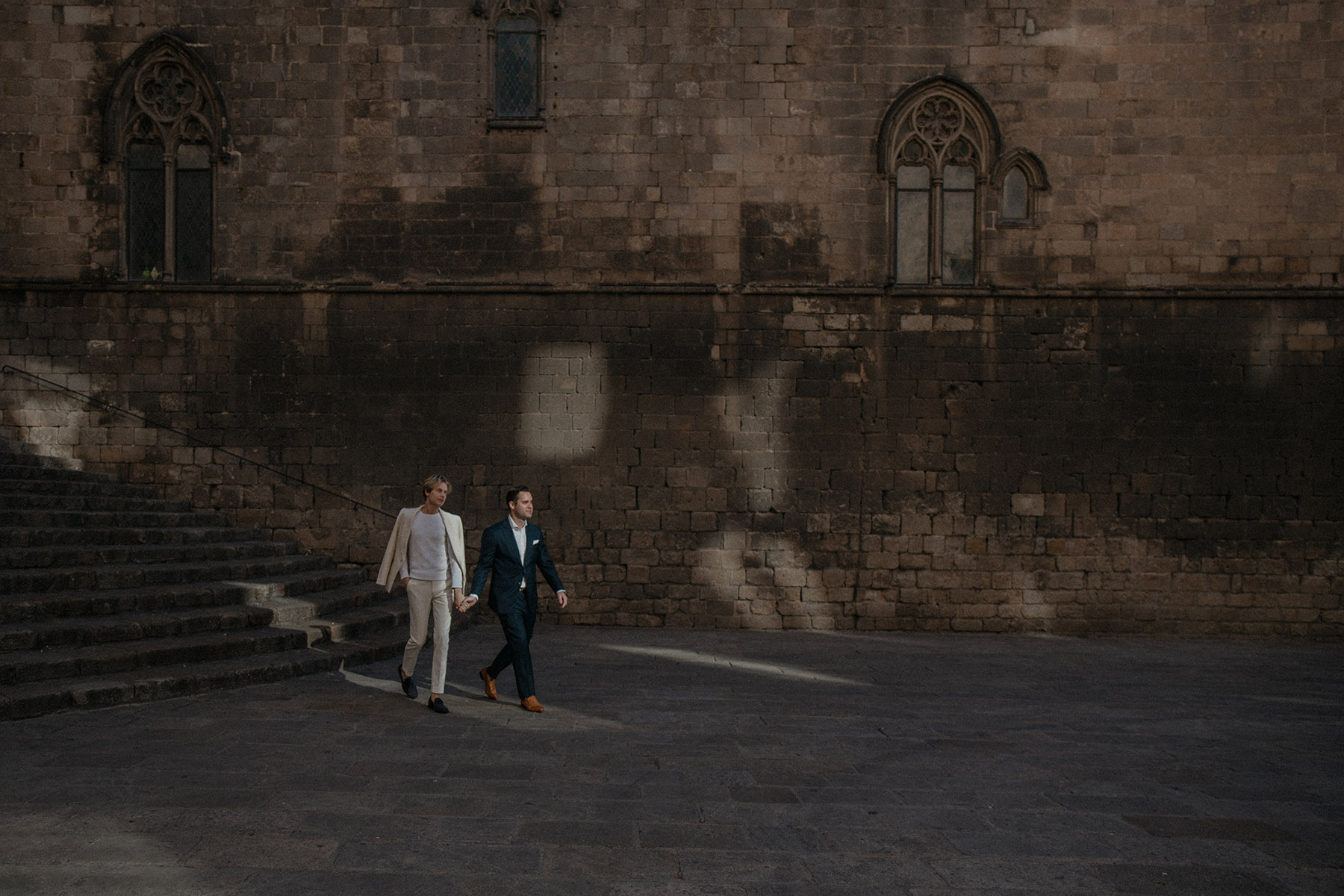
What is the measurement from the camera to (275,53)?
11.1m

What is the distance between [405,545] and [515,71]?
7093mm

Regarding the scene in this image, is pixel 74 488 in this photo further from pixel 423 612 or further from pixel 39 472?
pixel 423 612

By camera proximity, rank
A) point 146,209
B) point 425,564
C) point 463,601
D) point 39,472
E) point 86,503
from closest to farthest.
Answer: point 463,601
point 425,564
point 86,503
point 39,472
point 146,209

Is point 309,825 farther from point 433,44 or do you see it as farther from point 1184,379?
point 1184,379

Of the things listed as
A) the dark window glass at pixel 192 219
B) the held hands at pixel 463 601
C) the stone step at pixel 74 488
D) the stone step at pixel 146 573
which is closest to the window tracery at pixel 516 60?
the dark window glass at pixel 192 219

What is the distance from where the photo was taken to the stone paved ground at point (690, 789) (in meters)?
3.73

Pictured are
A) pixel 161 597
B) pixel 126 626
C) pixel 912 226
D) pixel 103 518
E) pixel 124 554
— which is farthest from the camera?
pixel 912 226

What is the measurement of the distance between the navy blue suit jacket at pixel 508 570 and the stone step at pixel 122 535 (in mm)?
4933

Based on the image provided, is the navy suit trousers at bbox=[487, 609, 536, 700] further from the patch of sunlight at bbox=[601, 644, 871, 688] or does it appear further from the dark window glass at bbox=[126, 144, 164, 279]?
the dark window glass at bbox=[126, 144, 164, 279]

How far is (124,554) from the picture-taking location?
878 cm

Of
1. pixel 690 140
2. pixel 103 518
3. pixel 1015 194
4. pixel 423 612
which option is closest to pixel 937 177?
pixel 1015 194

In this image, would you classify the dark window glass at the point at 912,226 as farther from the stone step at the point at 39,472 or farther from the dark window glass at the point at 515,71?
the stone step at the point at 39,472

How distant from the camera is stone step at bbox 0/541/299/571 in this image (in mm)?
8086

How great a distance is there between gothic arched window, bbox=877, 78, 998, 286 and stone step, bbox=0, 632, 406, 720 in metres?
7.82
